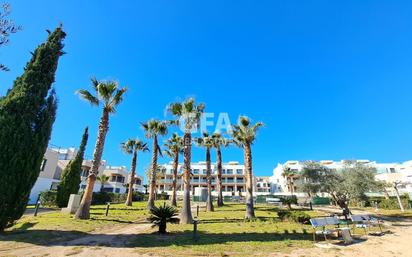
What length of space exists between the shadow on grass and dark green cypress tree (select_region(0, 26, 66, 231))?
152 cm

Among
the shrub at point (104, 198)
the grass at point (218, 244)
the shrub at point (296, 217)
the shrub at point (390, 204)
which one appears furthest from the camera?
the shrub at point (390, 204)

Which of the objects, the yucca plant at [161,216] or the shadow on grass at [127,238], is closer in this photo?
the shadow on grass at [127,238]

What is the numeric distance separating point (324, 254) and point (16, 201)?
14.7 meters

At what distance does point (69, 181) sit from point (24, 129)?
22.5 metres

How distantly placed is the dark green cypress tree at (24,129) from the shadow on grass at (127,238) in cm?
152

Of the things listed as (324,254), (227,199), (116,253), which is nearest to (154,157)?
(116,253)

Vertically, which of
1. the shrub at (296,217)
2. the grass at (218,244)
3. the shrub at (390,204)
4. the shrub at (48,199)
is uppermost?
the shrub at (390,204)

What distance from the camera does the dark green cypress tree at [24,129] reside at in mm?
11336

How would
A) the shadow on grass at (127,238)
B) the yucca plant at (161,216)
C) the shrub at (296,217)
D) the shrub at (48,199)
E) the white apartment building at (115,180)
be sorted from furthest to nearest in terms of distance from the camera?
1. the white apartment building at (115,180)
2. the shrub at (48,199)
3. the shrub at (296,217)
4. the yucca plant at (161,216)
5. the shadow on grass at (127,238)

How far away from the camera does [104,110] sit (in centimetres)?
2067

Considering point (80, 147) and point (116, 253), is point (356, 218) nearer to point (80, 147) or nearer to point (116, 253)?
point (116, 253)

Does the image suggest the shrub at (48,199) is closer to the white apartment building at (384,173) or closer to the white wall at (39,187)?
the white wall at (39,187)

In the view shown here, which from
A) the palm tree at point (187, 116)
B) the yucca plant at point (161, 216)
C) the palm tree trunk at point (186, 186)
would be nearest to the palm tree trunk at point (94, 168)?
the palm tree at point (187, 116)

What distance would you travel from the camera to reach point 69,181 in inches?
1233
